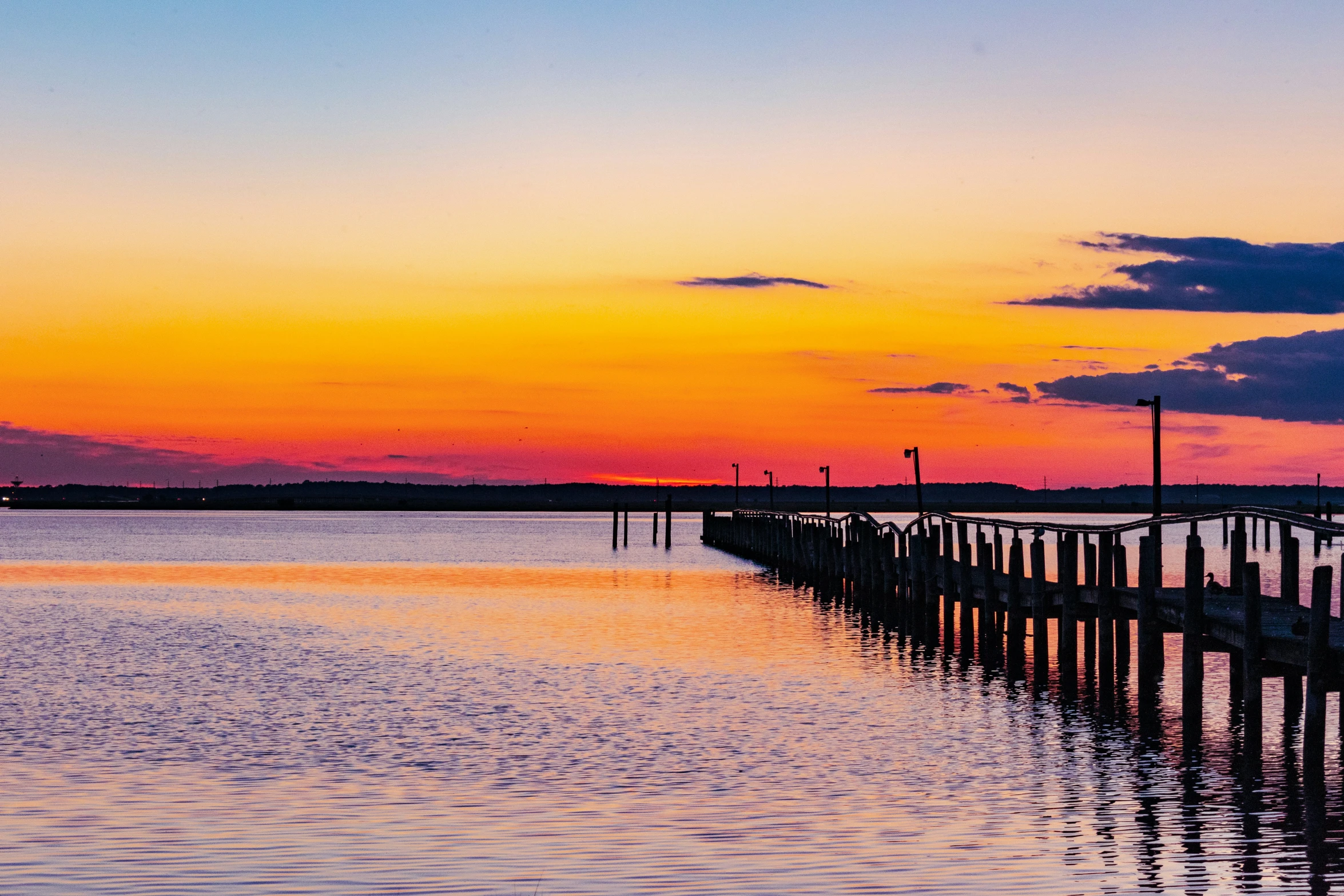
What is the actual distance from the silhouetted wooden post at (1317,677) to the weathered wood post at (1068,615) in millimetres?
9030

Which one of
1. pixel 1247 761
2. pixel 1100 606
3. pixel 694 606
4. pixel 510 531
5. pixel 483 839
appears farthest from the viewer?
pixel 510 531

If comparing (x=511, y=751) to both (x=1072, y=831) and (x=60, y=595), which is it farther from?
(x=60, y=595)

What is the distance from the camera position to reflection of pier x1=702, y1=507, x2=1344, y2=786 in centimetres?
1873

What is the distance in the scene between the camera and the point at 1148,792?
17.0 m

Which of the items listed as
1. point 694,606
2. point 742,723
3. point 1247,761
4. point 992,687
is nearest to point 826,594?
point 694,606

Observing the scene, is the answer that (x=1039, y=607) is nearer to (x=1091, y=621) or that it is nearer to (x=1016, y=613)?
(x=1091, y=621)

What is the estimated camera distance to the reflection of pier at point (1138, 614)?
1873 centimetres

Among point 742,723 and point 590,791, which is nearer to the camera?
point 590,791

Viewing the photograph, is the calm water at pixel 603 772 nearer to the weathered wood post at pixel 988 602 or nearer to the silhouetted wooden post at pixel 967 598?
the silhouetted wooden post at pixel 967 598

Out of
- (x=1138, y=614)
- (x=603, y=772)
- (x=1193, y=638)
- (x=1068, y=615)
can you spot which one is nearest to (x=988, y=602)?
(x=1068, y=615)

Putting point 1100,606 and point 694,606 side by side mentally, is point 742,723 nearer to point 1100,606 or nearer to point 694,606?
point 1100,606

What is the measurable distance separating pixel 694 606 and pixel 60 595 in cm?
2323

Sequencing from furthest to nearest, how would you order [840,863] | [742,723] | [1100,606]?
[1100,606]
[742,723]
[840,863]

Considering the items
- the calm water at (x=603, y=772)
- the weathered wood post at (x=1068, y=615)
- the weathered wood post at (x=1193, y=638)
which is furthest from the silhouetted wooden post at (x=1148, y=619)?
the weathered wood post at (x=1068, y=615)
